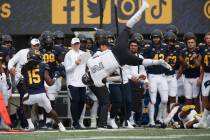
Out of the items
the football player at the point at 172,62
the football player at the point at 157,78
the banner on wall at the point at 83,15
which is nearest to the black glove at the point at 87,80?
the football player at the point at 157,78

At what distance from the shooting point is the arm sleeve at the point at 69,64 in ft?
52.1

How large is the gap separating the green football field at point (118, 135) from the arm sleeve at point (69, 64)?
1.98 m

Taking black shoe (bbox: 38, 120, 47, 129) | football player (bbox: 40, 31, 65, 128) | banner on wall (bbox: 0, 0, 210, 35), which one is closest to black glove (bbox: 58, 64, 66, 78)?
football player (bbox: 40, 31, 65, 128)

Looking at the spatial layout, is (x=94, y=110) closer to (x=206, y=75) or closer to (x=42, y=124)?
(x=42, y=124)

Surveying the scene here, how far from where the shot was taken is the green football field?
12.5 meters

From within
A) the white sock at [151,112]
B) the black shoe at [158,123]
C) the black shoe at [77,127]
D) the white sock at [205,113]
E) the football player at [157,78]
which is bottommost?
the black shoe at [158,123]

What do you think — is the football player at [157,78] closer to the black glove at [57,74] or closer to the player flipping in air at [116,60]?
the black glove at [57,74]

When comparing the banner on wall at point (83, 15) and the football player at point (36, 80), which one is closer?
the football player at point (36, 80)

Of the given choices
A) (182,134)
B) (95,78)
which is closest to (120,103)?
(95,78)

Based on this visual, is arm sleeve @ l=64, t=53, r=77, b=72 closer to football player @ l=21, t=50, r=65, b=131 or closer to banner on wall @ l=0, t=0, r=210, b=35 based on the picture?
football player @ l=21, t=50, r=65, b=131

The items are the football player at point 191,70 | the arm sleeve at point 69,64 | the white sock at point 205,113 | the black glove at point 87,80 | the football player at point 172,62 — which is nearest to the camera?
the white sock at point 205,113

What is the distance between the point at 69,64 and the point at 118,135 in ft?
10.2

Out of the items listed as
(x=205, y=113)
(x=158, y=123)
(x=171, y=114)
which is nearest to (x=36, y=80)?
(x=171, y=114)

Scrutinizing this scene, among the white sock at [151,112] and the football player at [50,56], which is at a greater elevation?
the football player at [50,56]
